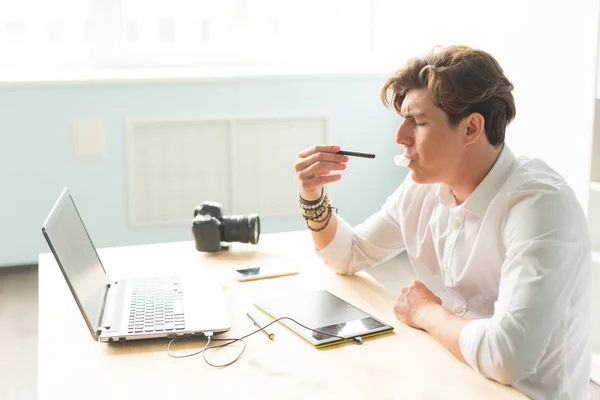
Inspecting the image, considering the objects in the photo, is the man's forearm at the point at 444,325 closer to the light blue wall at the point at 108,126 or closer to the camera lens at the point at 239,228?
the camera lens at the point at 239,228

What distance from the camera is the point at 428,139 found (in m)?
1.65

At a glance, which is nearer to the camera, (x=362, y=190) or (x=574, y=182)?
(x=574, y=182)

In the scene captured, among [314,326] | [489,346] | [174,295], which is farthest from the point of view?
[174,295]

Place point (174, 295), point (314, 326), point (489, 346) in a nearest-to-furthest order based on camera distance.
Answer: point (489, 346) < point (314, 326) < point (174, 295)

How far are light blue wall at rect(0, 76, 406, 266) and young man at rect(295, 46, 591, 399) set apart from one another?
213 cm

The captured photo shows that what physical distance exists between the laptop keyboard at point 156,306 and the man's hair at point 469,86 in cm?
68

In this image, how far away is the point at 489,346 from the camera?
4.54ft

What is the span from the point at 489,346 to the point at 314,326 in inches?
13.9

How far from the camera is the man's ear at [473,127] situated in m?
1.60

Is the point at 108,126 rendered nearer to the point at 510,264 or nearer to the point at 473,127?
the point at 473,127

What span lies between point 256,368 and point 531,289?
1.66ft

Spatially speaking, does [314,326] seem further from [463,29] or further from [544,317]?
[463,29]

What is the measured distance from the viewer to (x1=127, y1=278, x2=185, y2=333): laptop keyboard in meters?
1.55

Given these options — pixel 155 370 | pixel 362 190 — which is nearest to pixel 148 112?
pixel 362 190
